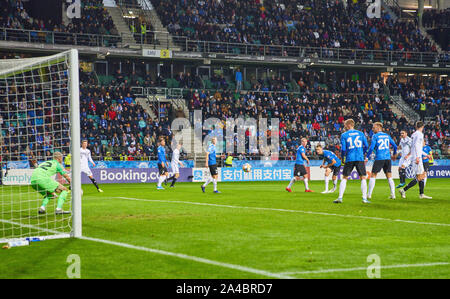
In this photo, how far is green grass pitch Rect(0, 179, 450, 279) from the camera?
6.99 m

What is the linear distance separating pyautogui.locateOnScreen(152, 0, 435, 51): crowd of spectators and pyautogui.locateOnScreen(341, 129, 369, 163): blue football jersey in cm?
3176

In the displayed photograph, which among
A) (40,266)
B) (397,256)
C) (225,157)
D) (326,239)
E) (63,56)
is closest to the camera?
(40,266)

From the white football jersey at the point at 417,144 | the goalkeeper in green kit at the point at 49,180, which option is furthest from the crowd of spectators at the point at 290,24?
the goalkeeper in green kit at the point at 49,180

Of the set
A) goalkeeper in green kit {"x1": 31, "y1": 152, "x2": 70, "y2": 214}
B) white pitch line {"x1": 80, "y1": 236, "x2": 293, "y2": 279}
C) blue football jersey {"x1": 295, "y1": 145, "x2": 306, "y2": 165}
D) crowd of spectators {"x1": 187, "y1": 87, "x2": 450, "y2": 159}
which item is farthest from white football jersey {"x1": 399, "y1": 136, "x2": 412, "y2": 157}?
white pitch line {"x1": 80, "y1": 236, "x2": 293, "y2": 279}


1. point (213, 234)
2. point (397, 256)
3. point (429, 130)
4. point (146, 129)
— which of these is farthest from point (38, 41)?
point (397, 256)

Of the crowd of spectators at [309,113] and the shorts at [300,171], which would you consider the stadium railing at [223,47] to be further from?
the shorts at [300,171]

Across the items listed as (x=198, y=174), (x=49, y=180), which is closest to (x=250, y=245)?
(x=49, y=180)

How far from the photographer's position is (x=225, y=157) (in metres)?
38.2

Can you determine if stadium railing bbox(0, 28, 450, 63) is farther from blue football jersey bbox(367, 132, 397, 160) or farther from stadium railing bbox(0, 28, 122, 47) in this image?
blue football jersey bbox(367, 132, 397, 160)

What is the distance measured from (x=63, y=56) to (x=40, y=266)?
4564 millimetres

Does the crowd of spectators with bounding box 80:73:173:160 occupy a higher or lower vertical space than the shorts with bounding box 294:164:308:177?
higher

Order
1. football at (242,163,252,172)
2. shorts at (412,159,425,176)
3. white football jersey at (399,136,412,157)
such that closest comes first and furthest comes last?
shorts at (412,159,425,176) < white football jersey at (399,136,412,157) < football at (242,163,252,172)

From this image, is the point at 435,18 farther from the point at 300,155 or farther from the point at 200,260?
the point at 200,260
